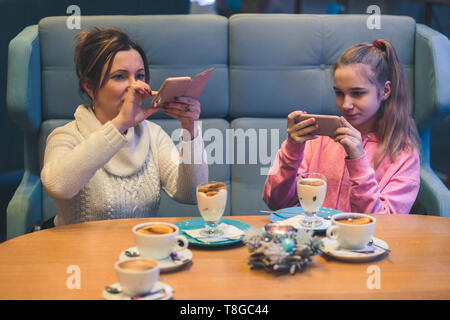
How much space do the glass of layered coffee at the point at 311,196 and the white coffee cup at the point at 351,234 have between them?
162mm

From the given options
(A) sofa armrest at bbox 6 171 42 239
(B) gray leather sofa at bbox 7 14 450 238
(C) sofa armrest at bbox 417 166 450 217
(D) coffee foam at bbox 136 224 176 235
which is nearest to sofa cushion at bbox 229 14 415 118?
(B) gray leather sofa at bbox 7 14 450 238

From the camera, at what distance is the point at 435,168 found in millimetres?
3988

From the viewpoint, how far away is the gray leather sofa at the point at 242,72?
2.17m

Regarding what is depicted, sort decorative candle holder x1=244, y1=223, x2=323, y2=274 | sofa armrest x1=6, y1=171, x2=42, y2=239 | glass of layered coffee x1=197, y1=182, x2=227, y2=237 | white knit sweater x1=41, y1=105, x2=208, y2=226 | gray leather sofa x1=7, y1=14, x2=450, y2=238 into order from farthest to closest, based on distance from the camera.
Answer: gray leather sofa x1=7, y1=14, x2=450, y2=238 → sofa armrest x1=6, y1=171, x2=42, y2=239 → white knit sweater x1=41, y1=105, x2=208, y2=226 → glass of layered coffee x1=197, y1=182, x2=227, y2=237 → decorative candle holder x1=244, y1=223, x2=323, y2=274

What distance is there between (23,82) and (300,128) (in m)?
1.20

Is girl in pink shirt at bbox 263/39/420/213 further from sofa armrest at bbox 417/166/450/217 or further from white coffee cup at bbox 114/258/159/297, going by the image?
white coffee cup at bbox 114/258/159/297

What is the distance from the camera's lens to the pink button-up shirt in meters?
1.47

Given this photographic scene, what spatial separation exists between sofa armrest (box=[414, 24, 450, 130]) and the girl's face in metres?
0.56

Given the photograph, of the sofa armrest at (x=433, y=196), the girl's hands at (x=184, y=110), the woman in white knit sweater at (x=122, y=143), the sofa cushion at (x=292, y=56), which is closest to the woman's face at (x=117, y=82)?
the woman in white knit sweater at (x=122, y=143)
